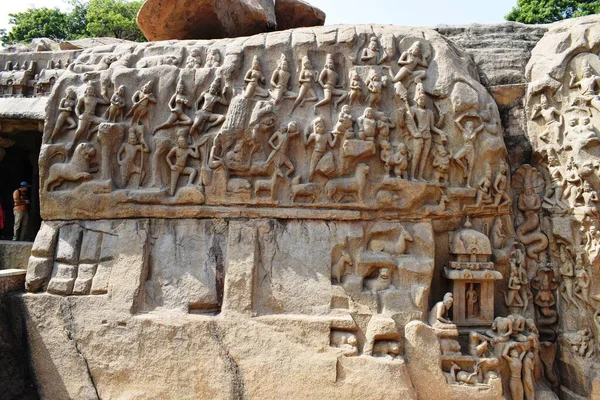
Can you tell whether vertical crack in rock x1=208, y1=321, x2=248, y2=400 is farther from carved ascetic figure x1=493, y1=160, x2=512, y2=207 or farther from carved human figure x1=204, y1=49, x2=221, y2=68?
carved ascetic figure x1=493, y1=160, x2=512, y2=207

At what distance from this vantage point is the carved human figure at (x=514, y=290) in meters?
6.24

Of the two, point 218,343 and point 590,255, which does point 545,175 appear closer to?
point 590,255

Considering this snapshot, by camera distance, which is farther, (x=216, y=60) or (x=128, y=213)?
(x=216, y=60)

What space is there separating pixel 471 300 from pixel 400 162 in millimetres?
2172

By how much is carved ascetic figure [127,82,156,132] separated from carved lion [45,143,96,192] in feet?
2.54

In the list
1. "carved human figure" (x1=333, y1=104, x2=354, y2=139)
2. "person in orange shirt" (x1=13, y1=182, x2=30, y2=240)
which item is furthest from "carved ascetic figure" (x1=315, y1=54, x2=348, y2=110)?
"person in orange shirt" (x1=13, y1=182, x2=30, y2=240)

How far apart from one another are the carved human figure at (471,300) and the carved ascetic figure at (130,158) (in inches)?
197

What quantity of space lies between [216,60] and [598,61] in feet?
18.9

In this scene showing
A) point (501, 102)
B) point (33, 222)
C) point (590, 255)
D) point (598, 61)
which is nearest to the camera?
point (590, 255)

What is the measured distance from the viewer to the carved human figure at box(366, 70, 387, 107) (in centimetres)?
639

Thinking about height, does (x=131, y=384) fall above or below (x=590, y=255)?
below

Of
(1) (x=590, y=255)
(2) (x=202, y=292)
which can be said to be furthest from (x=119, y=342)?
(1) (x=590, y=255)

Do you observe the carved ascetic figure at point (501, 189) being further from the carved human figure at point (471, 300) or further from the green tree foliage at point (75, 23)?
the green tree foliage at point (75, 23)

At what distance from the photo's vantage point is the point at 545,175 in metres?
6.64
